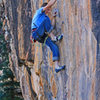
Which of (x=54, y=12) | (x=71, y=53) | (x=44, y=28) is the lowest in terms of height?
(x=71, y=53)

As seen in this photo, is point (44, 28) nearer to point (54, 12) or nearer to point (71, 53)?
point (54, 12)

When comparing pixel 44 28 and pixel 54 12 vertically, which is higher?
pixel 54 12

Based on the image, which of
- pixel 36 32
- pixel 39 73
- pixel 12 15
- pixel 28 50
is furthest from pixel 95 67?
pixel 12 15

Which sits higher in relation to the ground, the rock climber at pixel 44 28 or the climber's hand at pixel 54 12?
the climber's hand at pixel 54 12

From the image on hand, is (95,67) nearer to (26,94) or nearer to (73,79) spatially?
(73,79)

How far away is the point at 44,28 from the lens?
493 centimetres

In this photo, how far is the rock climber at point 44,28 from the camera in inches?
186

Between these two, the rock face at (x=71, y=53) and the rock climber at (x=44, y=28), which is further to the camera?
the rock climber at (x=44, y=28)

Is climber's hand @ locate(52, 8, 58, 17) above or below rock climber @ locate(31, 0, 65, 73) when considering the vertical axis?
above

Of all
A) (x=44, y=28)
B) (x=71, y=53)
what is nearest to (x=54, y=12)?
(x=44, y=28)

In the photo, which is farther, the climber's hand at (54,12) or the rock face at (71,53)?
the climber's hand at (54,12)

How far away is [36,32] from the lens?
486 centimetres

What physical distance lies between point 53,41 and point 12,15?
4.39 meters

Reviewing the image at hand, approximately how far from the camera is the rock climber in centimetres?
473
